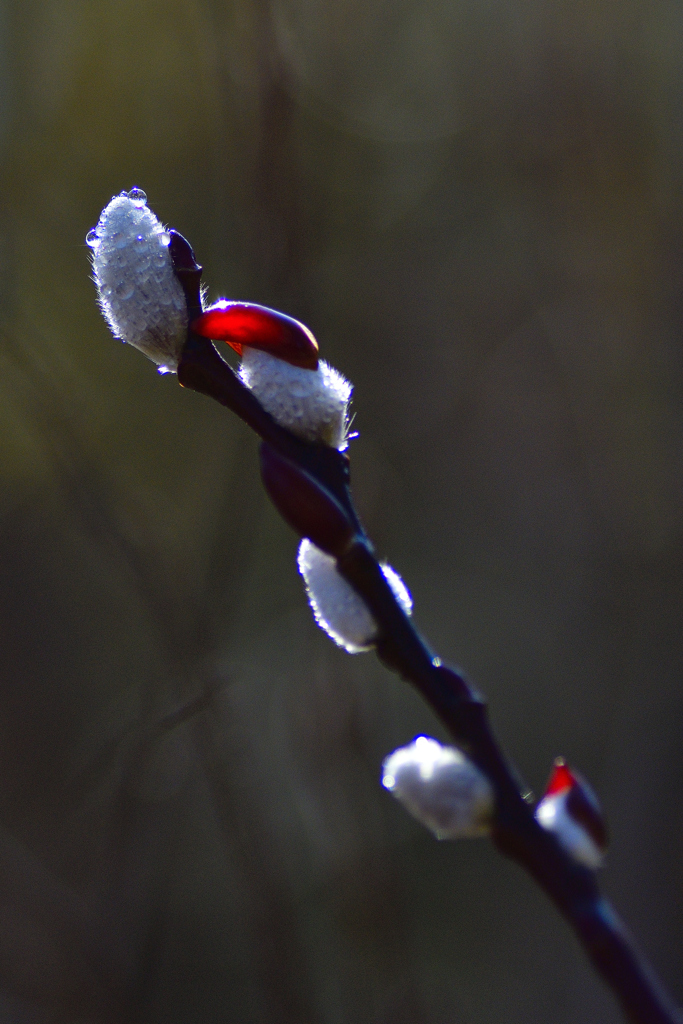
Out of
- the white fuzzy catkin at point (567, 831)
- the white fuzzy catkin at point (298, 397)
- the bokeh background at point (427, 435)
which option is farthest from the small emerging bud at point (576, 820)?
the bokeh background at point (427, 435)

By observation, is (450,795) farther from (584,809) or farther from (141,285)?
(141,285)

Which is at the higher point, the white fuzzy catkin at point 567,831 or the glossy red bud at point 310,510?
the glossy red bud at point 310,510

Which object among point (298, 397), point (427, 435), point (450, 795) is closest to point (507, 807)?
point (450, 795)

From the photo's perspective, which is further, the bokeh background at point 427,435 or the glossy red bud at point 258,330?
the bokeh background at point 427,435

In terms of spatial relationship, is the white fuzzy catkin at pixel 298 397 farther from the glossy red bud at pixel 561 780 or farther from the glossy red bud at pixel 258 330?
the glossy red bud at pixel 561 780

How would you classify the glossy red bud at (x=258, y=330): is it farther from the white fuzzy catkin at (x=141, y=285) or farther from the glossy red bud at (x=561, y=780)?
the glossy red bud at (x=561, y=780)

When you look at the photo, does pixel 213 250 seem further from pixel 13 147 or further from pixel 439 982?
pixel 439 982

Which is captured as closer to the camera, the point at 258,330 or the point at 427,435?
the point at 258,330
